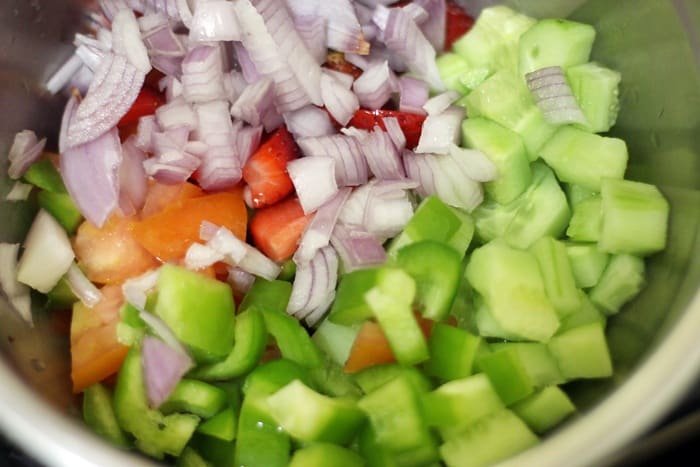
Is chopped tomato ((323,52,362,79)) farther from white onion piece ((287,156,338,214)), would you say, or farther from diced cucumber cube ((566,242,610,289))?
diced cucumber cube ((566,242,610,289))

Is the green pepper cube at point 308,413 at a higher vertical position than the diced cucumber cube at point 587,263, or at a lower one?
lower

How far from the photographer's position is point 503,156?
1228mm

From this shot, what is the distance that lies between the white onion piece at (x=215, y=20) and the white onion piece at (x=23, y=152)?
35 centimetres

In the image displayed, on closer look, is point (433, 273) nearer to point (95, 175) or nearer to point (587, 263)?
point (587, 263)

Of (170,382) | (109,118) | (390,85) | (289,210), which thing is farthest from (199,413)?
(390,85)

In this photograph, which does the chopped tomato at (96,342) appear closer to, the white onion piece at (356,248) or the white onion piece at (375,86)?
the white onion piece at (356,248)

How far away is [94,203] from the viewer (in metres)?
1.20

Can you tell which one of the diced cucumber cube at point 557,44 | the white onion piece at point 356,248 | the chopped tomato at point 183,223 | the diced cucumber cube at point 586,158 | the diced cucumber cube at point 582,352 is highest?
the diced cucumber cube at point 557,44

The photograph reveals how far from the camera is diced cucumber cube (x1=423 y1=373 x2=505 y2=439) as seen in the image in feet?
3.20

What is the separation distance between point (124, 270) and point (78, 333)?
0.12 m

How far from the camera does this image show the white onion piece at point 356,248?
1176 mm

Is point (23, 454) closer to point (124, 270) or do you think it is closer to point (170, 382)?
point (170, 382)

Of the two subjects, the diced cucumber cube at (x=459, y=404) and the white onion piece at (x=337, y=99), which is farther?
the white onion piece at (x=337, y=99)

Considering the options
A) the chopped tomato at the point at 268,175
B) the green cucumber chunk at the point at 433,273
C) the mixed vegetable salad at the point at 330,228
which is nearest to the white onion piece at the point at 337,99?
the mixed vegetable salad at the point at 330,228
